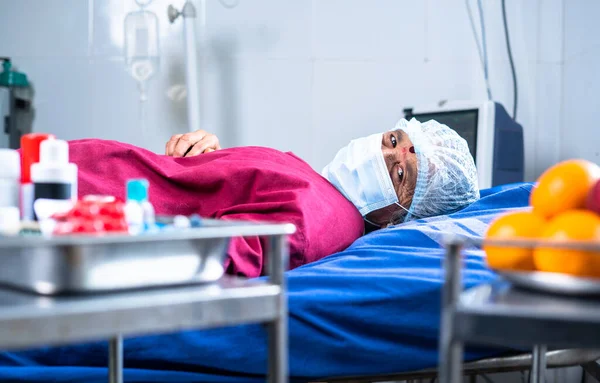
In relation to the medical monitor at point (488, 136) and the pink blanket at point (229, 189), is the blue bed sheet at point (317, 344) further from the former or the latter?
the medical monitor at point (488, 136)

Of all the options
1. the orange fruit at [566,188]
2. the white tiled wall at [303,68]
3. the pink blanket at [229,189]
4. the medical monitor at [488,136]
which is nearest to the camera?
the orange fruit at [566,188]

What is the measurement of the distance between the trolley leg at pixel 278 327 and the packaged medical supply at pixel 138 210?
13 cm

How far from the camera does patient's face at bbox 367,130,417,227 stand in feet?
5.55

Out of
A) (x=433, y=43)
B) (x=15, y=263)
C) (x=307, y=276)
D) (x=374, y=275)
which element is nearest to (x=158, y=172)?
(x=307, y=276)

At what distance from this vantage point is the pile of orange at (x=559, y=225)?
0.63m

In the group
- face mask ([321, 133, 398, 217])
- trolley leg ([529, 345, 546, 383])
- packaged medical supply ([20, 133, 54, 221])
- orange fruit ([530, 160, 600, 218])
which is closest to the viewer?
orange fruit ([530, 160, 600, 218])

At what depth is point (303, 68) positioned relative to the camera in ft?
8.53

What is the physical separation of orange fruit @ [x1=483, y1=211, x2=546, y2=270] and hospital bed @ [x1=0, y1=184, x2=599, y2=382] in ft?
1.34

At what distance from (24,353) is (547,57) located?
2.23 m

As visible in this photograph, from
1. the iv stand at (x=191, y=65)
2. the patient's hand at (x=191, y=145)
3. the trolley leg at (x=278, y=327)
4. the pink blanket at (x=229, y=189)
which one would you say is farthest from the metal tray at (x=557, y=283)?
the iv stand at (x=191, y=65)

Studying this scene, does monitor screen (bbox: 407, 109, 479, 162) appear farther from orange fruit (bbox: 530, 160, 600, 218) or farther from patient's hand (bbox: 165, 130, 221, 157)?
orange fruit (bbox: 530, 160, 600, 218)

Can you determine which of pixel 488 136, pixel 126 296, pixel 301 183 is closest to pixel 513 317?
pixel 126 296

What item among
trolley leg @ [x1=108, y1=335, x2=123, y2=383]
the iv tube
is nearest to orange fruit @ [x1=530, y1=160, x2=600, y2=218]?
trolley leg @ [x1=108, y1=335, x2=123, y2=383]

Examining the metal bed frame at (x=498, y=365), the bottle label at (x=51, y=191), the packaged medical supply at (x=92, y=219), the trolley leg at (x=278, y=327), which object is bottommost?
the metal bed frame at (x=498, y=365)
